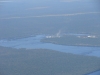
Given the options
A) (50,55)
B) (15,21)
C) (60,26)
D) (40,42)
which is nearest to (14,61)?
(50,55)

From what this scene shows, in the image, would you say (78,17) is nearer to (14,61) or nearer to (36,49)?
(36,49)

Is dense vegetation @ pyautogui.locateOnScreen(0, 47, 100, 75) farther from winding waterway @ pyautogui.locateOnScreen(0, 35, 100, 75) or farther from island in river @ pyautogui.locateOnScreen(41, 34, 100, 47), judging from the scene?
island in river @ pyautogui.locateOnScreen(41, 34, 100, 47)

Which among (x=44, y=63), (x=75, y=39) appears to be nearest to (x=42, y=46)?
(x=75, y=39)

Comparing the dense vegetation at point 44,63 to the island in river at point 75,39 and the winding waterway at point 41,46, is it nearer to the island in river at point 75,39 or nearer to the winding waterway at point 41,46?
the winding waterway at point 41,46

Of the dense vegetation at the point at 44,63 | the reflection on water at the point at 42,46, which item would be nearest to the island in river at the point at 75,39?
the reflection on water at the point at 42,46

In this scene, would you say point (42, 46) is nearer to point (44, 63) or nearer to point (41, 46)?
point (41, 46)

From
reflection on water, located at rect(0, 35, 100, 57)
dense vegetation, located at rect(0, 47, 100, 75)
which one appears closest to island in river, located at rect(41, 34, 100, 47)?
reflection on water, located at rect(0, 35, 100, 57)
